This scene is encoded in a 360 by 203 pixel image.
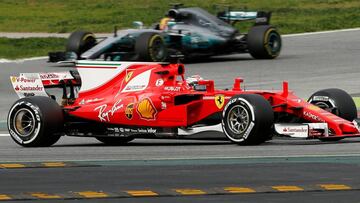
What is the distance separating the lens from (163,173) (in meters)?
13.1

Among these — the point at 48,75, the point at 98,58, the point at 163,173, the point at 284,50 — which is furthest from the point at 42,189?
the point at 284,50

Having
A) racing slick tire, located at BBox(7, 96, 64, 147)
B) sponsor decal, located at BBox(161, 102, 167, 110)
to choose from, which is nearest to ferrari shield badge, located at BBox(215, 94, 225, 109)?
sponsor decal, located at BBox(161, 102, 167, 110)

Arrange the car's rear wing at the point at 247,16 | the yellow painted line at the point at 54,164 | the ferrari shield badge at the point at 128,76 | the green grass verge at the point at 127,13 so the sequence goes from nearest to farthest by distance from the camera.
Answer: the yellow painted line at the point at 54,164
the ferrari shield badge at the point at 128,76
the car's rear wing at the point at 247,16
the green grass verge at the point at 127,13

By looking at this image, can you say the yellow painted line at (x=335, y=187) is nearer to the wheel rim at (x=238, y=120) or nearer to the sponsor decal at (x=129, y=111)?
the wheel rim at (x=238, y=120)

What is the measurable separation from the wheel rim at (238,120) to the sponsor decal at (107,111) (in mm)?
1829

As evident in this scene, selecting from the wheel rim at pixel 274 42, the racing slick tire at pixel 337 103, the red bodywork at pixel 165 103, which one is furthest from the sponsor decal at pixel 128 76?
the wheel rim at pixel 274 42

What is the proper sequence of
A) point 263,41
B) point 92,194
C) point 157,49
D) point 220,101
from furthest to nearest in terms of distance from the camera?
point 263,41 < point 157,49 < point 220,101 < point 92,194

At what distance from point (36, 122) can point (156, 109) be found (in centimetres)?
157

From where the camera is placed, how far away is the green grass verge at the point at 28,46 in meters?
34.2

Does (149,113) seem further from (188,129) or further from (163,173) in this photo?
(163,173)

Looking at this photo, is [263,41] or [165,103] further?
[263,41]

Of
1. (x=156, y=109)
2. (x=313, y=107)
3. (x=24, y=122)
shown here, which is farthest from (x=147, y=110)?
(x=313, y=107)

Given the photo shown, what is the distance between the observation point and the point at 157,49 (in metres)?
29.7

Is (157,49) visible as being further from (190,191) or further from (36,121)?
(190,191)
